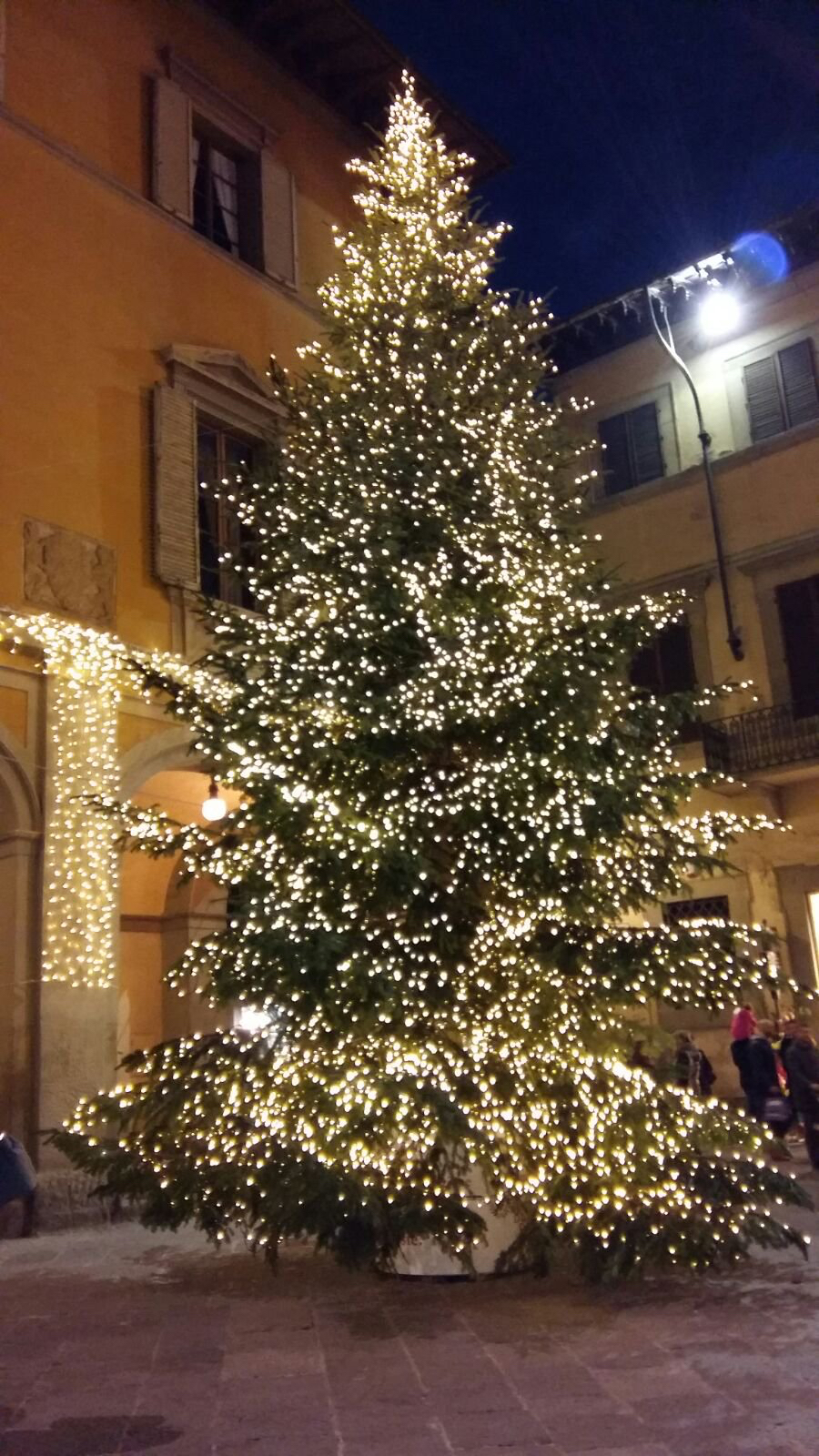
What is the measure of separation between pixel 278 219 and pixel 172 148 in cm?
156

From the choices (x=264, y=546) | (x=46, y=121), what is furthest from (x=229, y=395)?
(x=264, y=546)

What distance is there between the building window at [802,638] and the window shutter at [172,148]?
31.3ft

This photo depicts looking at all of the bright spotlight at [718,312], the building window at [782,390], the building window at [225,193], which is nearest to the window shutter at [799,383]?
the building window at [782,390]

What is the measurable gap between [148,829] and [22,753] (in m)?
2.78

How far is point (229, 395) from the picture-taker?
12609 mm

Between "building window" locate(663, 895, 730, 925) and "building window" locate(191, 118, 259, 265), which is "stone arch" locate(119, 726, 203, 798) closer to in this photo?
"building window" locate(191, 118, 259, 265)

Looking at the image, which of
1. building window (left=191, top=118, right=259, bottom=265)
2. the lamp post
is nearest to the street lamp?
the lamp post

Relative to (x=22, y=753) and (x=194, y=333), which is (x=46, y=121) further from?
(x=22, y=753)

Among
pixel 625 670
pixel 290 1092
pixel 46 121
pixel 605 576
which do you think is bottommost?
pixel 290 1092

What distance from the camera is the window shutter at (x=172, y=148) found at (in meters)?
12.6

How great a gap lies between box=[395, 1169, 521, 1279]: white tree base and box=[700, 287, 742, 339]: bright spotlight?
1538 cm

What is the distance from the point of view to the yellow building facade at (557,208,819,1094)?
16.4 metres

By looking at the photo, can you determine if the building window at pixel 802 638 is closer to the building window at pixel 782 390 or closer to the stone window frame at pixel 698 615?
the stone window frame at pixel 698 615

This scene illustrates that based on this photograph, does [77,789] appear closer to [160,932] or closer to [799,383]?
[160,932]
